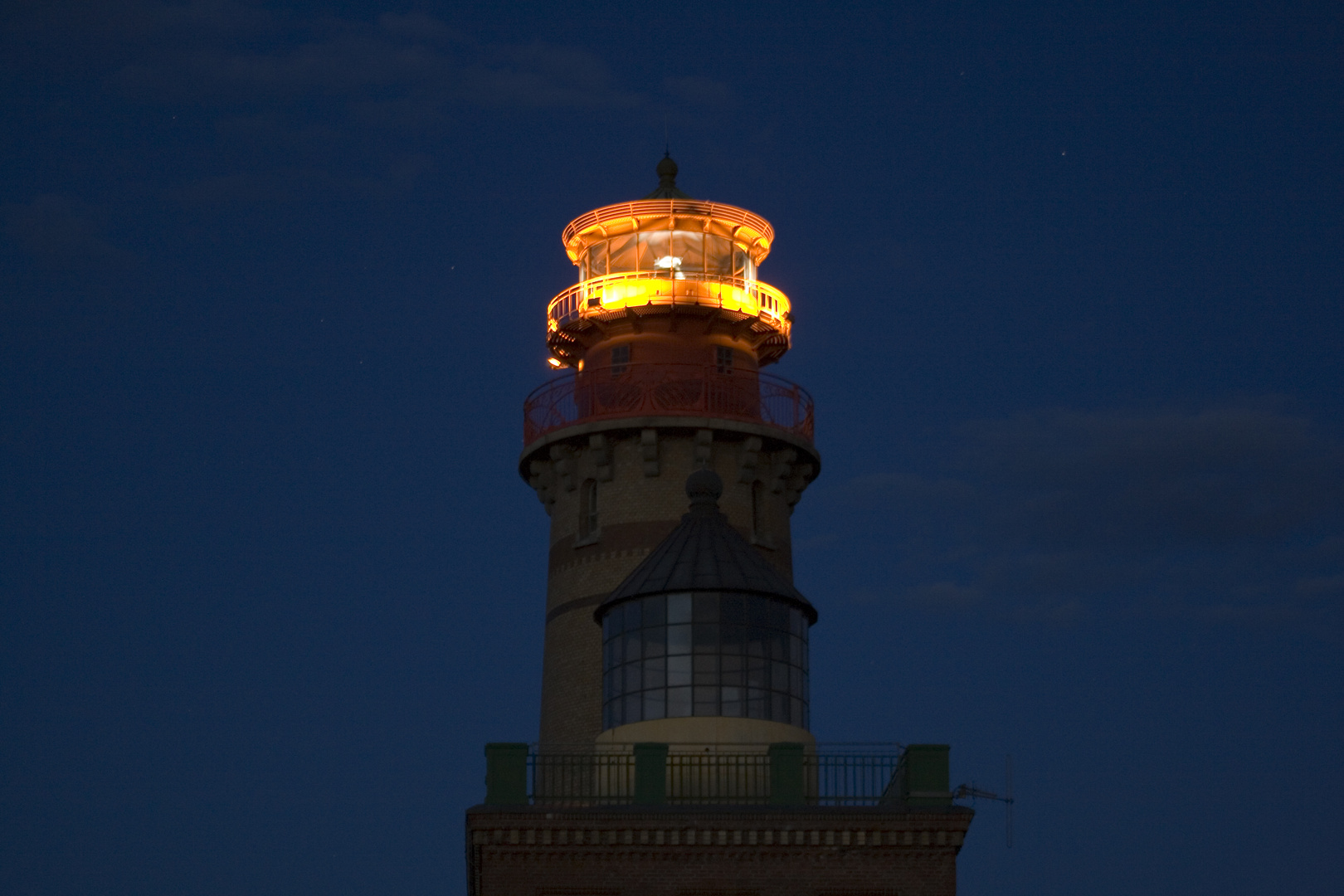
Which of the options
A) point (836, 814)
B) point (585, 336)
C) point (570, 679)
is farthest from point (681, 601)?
point (585, 336)

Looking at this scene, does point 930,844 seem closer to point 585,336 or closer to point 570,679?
point 570,679

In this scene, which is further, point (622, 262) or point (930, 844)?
point (622, 262)

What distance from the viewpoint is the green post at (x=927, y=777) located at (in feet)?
123

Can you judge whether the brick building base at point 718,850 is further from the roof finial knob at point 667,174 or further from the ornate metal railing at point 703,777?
the roof finial knob at point 667,174

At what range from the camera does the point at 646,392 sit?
50.3m

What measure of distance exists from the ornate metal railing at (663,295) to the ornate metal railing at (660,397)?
120 centimetres

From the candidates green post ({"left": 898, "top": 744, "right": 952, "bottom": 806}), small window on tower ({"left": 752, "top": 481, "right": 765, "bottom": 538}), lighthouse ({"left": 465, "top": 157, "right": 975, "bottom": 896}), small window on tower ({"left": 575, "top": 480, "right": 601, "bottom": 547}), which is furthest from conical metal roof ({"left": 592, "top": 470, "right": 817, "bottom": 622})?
small window on tower ({"left": 752, "top": 481, "right": 765, "bottom": 538})

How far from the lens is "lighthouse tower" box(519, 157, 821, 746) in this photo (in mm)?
49500

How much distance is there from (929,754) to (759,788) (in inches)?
97.8

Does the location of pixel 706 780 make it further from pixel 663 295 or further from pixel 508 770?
pixel 663 295

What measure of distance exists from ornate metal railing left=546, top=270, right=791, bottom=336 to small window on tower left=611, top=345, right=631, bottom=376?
0.79 m

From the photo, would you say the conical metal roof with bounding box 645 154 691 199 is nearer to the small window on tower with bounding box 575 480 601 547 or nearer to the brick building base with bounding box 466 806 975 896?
the small window on tower with bounding box 575 480 601 547

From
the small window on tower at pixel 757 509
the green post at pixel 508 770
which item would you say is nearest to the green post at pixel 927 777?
the green post at pixel 508 770

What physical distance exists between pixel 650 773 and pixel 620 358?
15.5 m
